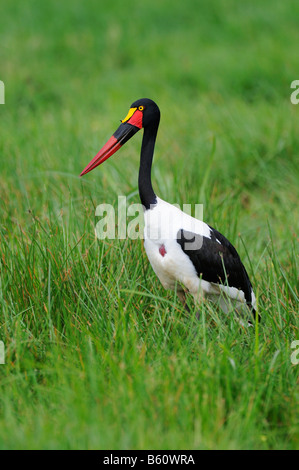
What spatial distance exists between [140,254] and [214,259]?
1.56 ft

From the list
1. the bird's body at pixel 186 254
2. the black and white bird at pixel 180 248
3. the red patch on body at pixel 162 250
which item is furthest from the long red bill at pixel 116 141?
the red patch on body at pixel 162 250

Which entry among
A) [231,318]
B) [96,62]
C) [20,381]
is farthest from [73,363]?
[96,62]

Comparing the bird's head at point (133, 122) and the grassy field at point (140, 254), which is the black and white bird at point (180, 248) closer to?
the bird's head at point (133, 122)

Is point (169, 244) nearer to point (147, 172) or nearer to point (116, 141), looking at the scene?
point (147, 172)

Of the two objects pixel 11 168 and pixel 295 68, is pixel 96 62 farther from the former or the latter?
pixel 11 168

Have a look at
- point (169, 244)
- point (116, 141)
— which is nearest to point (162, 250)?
point (169, 244)

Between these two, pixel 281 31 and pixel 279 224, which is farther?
pixel 281 31

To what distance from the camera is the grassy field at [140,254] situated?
2271 millimetres

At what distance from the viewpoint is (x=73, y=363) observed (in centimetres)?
258

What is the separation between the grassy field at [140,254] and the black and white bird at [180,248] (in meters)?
0.12

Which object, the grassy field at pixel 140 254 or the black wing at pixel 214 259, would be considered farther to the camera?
the black wing at pixel 214 259

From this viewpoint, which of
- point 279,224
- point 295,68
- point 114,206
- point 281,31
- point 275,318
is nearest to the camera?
point 275,318

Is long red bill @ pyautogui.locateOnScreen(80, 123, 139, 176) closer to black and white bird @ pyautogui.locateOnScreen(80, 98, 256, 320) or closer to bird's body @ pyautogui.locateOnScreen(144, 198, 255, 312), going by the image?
black and white bird @ pyautogui.locateOnScreen(80, 98, 256, 320)

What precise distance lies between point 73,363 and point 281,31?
7.35 metres
